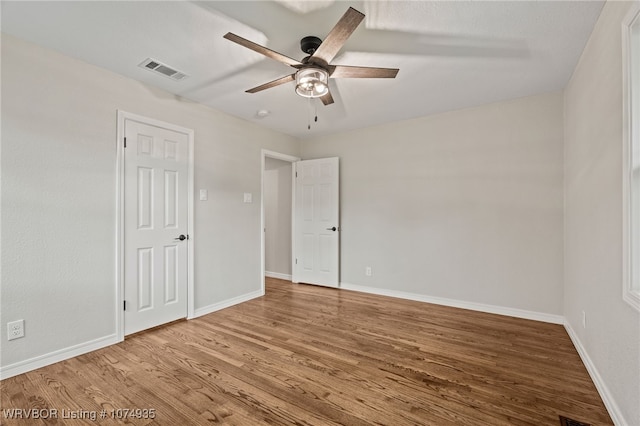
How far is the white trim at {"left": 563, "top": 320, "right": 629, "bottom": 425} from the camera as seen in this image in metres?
1.61

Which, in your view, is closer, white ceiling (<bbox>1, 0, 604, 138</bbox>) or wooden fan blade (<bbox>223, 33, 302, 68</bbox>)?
wooden fan blade (<bbox>223, 33, 302, 68</bbox>)

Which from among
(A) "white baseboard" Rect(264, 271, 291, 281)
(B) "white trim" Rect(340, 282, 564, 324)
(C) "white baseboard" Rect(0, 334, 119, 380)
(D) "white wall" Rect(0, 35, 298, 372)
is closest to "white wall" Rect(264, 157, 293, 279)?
(A) "white baseboard" Rect(264, 271, 291, 281)

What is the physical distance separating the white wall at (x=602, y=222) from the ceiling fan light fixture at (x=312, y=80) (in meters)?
1.73

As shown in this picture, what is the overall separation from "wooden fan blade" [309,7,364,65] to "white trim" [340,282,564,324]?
10.5 feet

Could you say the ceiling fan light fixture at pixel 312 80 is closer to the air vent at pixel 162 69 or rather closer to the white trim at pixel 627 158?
the air vent at pixel 162 69

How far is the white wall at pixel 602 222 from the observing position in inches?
62.2

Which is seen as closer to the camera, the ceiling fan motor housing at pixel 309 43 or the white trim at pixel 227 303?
the ceiling fan motor housing at pixel 309 43

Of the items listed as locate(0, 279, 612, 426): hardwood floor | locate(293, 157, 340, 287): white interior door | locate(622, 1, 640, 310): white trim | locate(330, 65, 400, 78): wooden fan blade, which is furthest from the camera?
locate(293, 157, 340, 287): white interior door

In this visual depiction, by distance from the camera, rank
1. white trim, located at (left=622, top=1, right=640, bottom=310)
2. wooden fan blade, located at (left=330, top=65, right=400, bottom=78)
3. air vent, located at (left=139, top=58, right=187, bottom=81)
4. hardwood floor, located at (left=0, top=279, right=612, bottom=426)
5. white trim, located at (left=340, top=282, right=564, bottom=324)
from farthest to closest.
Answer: white trim, located at (left=340, top=282, right=564, bottom=324)
air vent, located at (left=139, top=58, right=187, bottom=81)
wooden fan blade, located at (left=330, top=65, right=400, bottom=78)
hardwood floor, located at (left=0, top=279, right=612, bottom=426)
white trim, located at (left=622, top=1, right=640, bottom=310)

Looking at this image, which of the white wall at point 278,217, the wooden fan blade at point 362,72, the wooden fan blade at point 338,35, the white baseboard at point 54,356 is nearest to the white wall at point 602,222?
the wooden fan blade at point 362,72

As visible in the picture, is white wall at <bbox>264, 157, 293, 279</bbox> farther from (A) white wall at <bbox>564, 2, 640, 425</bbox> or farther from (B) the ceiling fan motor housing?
(A) white wall at <bbox>564, 2, 640, 425</bbox>

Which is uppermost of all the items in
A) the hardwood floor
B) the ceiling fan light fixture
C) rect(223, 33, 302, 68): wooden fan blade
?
rect(223, 33, 302, 68): wooden fan blade

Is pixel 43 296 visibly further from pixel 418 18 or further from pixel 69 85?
pixel 418 18

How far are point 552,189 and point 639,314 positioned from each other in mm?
2165
